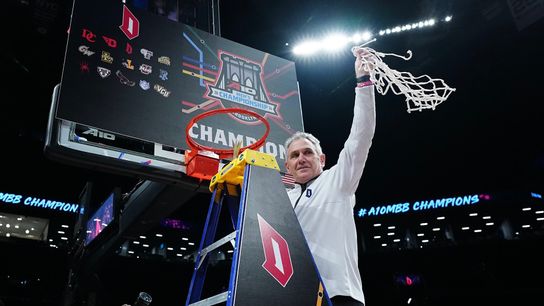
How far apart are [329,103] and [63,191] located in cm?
939

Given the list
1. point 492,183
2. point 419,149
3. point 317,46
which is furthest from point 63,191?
point 492,183

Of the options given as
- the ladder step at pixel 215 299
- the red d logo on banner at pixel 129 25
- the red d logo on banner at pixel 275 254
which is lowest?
the ladder step at pixel 215 299

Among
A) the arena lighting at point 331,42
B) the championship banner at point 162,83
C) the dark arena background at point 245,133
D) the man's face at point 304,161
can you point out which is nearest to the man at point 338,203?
the man's face at point 304,161

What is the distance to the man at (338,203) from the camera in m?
2.01

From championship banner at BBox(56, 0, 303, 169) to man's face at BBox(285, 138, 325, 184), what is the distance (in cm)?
80

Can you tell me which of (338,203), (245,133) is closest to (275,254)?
(338,203)

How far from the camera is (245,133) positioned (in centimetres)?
398

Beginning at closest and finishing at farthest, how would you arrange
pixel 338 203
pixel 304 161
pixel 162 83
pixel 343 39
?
pixel 338 203, pixel 304 161, pixel 162 83, pixel 343 39

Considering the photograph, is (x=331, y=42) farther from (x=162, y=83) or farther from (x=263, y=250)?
(x=263, y=250)

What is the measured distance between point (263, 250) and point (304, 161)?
847 mm

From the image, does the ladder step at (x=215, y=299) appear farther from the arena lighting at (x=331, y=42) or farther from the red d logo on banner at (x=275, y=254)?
the arena lighting at (x=331, y=42)

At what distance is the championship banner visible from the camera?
3.45 metres

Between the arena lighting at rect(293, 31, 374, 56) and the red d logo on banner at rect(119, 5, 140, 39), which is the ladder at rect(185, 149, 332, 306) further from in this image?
the arena lighting at rect(293, 31, 374, 56)

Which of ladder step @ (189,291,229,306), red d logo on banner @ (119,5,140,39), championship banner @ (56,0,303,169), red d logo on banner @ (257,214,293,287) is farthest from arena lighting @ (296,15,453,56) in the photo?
ladder step @ (189,291,229,306)
